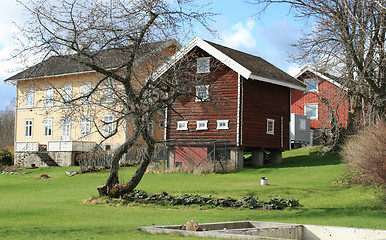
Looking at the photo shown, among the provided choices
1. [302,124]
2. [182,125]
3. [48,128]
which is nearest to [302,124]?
[302,124]

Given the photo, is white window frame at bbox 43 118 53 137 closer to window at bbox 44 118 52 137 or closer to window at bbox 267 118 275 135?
window at bbox 44 118 52 137

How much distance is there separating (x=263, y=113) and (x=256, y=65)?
3.73 meters

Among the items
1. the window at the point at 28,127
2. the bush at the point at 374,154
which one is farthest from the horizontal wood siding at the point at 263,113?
the window at the point at 28,127

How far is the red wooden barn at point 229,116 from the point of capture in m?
34.9

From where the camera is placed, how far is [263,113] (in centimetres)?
3709

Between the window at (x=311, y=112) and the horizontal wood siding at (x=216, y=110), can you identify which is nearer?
the horizontal wood siding at (x=216, y=110)

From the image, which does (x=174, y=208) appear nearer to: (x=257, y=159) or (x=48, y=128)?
(x=257, y=159)

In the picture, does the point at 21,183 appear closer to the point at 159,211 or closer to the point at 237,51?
the point at 159,211

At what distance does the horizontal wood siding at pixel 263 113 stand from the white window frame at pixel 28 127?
2578cm

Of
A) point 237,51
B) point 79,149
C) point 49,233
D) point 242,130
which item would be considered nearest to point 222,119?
point 242,130

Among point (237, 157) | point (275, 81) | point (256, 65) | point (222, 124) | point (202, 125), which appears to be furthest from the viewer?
point (256, 65)

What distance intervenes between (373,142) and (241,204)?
573cm

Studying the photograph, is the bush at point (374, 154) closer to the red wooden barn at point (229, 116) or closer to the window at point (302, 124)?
the red wooden barn at point (229, 116)

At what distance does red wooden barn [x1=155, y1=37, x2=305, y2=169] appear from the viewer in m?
34.9
